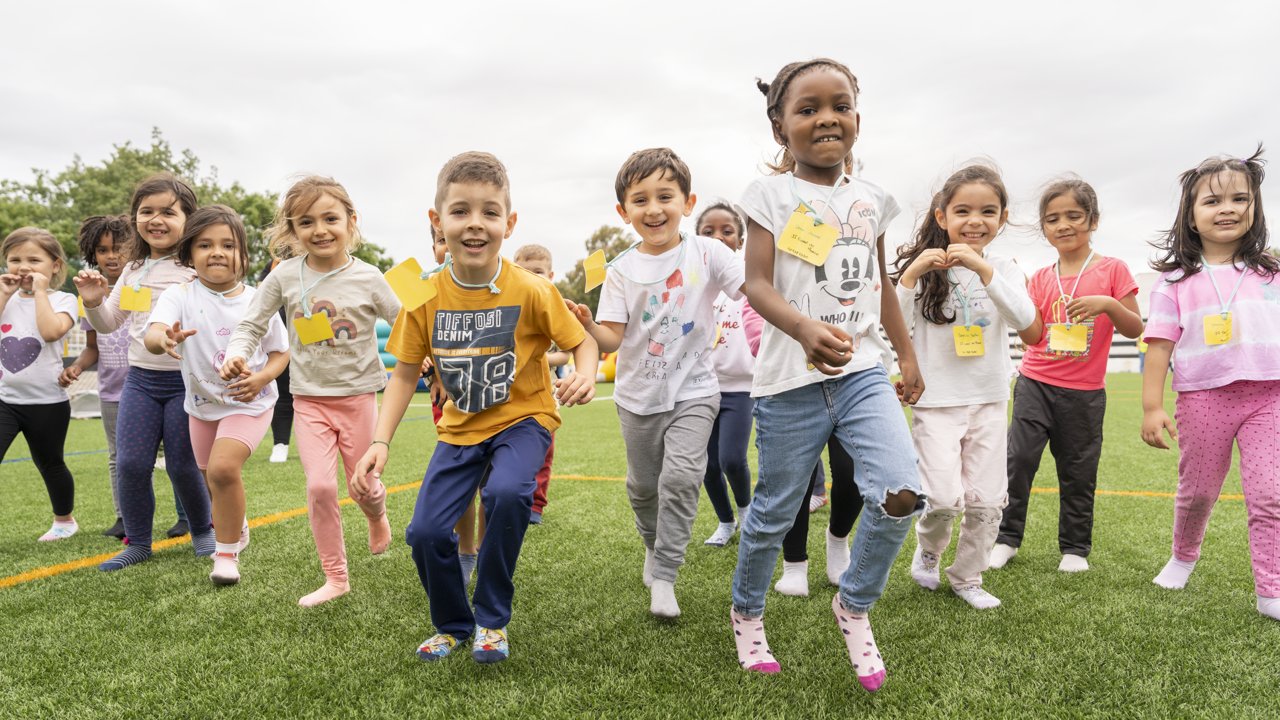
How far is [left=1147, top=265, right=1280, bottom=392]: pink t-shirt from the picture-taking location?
302 cm

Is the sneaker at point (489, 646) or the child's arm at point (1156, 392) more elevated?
the child's arm at point (1156, 392)

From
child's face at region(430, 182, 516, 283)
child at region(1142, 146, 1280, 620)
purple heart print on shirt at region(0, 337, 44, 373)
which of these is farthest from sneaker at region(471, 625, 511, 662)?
purple heart print on shirt at region(0, 337, 44, 373)

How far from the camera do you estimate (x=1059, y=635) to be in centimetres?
273

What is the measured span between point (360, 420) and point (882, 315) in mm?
2243

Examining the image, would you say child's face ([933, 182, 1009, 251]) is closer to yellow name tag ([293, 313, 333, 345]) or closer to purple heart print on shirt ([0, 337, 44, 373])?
yellow name tag ([293, 313, 333, 345])

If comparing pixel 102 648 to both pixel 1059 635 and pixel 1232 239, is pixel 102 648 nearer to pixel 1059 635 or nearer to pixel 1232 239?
pixel 1059 635

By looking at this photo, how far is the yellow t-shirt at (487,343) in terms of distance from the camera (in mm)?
2676

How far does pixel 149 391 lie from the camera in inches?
156

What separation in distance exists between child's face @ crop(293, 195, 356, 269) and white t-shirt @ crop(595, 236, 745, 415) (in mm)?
1189

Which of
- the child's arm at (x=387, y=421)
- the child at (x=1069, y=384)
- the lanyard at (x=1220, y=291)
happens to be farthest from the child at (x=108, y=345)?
the lanyard at (x=1220, y=291)

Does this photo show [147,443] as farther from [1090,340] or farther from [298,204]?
[1090,340]

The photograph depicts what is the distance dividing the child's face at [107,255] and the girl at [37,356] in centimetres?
21

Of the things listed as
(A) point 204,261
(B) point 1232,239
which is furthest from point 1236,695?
(A) point 204,261

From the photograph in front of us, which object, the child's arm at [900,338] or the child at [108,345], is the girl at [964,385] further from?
the child at [108,345]
